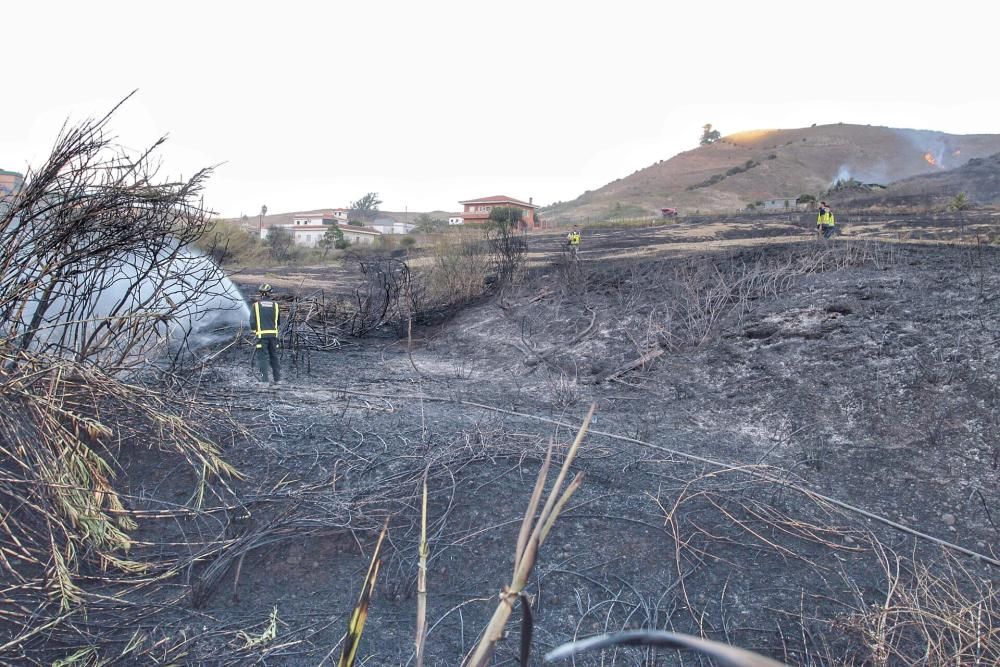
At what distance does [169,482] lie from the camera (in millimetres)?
5555

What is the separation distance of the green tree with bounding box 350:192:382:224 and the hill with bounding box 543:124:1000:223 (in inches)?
946

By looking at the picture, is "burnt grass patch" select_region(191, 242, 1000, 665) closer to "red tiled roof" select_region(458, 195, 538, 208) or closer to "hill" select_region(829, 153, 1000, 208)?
"hill" select_region(829, 153, 1000, 208)

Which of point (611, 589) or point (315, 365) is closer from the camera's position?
point (611, 589)

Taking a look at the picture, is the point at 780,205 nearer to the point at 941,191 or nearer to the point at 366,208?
the point at 941,191

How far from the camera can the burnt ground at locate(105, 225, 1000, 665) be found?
13.3 ft

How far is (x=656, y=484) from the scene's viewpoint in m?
5.83

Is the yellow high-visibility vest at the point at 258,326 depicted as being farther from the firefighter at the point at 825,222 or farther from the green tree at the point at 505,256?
the firefighter at the point at 825,222

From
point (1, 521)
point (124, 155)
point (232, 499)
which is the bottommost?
point (232, 499)

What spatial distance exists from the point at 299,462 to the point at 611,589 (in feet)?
9.95

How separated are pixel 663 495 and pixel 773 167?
272ft

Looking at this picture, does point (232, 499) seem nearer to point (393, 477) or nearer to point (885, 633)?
point (393, 477)

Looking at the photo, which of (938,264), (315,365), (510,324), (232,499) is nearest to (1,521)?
(232,499)

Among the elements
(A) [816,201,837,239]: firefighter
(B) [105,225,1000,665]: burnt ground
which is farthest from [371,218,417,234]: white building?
(B) [105,225,1000,665]: burnt ground

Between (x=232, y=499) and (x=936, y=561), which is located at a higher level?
(x=232, y=499)
